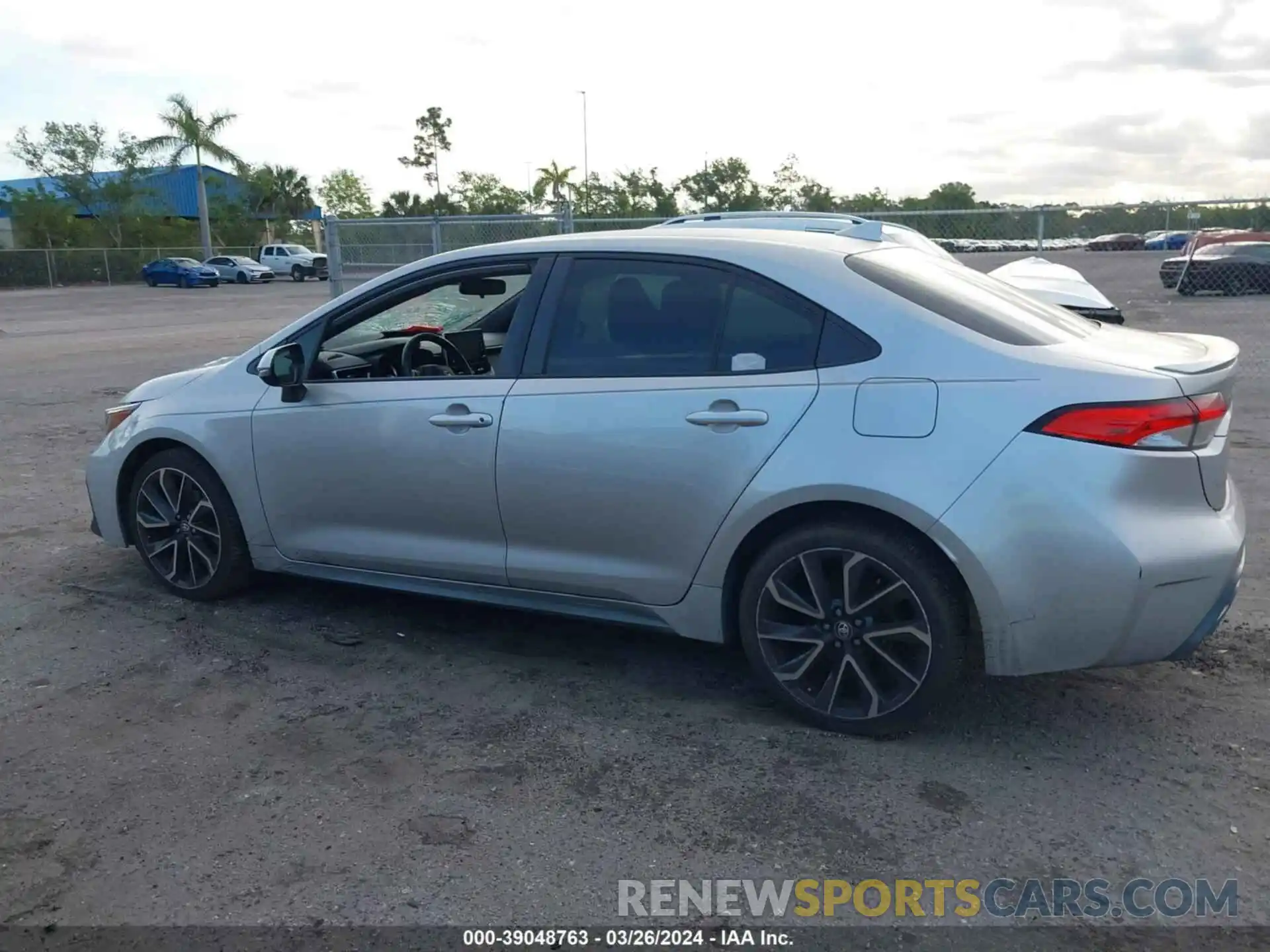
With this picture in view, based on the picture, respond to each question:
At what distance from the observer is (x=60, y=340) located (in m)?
20.6

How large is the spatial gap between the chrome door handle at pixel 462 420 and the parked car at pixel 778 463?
2 cm

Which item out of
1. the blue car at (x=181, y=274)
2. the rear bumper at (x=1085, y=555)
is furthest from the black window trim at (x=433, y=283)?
the blue car at (x=181, y=274)

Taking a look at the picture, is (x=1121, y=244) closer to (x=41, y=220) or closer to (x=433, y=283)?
(x=433, y=283)

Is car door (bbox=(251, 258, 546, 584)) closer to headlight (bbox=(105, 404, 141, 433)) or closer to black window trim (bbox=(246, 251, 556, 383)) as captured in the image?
black window trim (bbox=(246, 251, 556, 383))

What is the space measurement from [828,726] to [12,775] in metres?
2.72

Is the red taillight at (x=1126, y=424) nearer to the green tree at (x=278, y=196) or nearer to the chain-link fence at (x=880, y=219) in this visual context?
the chain-link fence at (x=880, y=219)

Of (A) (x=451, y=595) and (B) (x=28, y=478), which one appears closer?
(A) (x=451, y=595)

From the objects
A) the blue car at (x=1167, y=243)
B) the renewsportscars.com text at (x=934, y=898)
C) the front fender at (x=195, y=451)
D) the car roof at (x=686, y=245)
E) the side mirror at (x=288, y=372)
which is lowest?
the renewsportscars.com text at (x=934, y=898)

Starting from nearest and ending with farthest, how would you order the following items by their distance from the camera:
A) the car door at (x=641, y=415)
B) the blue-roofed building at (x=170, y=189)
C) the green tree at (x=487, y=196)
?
the car door at (x=641, y=415) → the green tree at (x=487, y=196) → the blue-roofed building at (x=170, y=189)

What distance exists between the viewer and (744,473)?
12.4ft

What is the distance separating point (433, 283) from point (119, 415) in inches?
77.7

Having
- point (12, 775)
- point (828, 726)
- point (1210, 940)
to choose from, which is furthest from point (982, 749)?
point (12, 775)

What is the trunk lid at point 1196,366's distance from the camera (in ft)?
11.5

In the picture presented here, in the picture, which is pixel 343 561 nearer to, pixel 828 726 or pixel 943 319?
pixel 828 726
